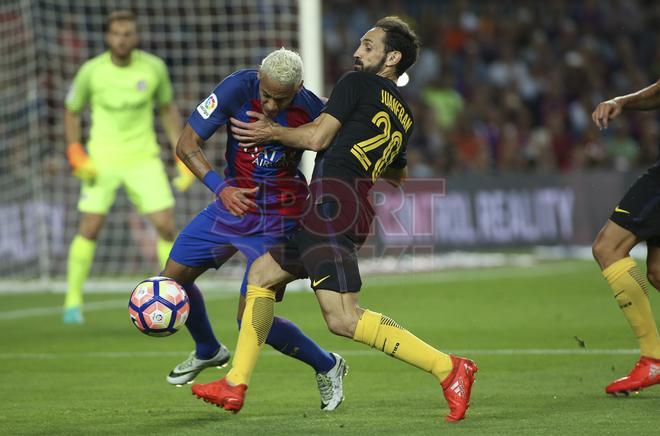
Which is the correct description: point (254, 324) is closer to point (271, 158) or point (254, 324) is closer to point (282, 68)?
point (271, 158)

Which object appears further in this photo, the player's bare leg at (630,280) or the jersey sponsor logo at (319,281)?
the player's bare leg at (630,280)

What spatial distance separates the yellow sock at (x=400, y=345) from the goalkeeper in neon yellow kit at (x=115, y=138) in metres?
4.71

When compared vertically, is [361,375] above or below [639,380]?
below

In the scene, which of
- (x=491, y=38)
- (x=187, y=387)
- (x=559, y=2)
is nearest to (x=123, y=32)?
(x=187, y=387)

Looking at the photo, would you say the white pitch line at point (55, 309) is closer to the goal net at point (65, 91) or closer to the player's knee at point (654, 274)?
the goal net at point (65, 91)

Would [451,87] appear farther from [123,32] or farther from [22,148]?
[123,32]

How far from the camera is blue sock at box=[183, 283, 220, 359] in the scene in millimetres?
6914

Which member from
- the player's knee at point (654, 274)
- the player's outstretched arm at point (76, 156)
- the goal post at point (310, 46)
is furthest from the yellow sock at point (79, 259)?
the player's knee at point (654, 274)

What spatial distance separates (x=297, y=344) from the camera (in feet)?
21.2

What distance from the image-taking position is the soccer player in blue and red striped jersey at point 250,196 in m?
6.34

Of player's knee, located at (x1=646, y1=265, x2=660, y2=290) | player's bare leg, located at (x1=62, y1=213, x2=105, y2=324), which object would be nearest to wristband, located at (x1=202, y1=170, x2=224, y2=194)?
player's knee, located at (x1=646, y1=265, x2=660, y2=290)

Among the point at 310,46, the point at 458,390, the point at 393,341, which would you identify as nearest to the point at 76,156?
the point at 310,46

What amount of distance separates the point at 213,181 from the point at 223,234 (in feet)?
1.45

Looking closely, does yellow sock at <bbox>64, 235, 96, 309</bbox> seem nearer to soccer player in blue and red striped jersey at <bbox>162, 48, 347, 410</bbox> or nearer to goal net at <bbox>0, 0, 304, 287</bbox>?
soccer player in blue and red striped jersey at <bbox>162, 48, 347, 410</bbox>
